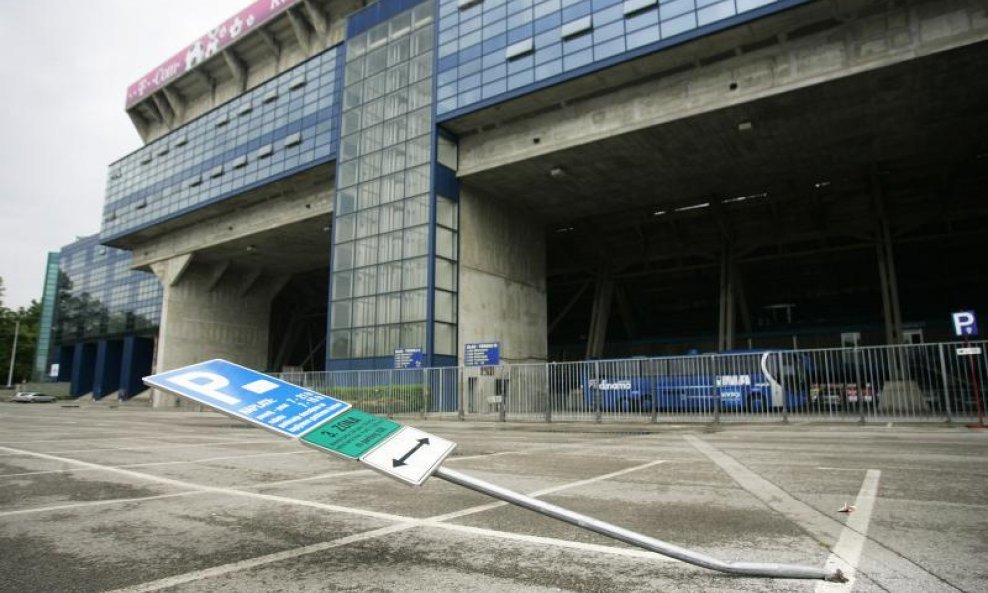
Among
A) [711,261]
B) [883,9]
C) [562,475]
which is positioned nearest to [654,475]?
[562,475]

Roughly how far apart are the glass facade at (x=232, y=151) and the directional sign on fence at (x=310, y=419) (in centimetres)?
3323

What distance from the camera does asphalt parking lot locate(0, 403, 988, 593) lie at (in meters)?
2.87

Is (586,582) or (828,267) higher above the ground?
(828,267)

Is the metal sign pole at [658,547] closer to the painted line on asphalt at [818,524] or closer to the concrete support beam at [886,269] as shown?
the painted line on asphalt at [818,524]

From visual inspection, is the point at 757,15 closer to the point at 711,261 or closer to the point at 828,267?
the point at 711,261

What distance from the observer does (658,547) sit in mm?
2867

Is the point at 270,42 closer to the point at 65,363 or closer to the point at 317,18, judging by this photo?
the point at 317,18

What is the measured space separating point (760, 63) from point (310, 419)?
2453cm

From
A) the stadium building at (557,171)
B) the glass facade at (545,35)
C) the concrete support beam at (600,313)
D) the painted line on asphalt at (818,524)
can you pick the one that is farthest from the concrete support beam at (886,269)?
the painted line on asphalt at (818,524)

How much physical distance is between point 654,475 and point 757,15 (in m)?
20.4

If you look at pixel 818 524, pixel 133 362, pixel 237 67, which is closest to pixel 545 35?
pixel 818 524

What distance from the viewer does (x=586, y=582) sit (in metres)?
2.77

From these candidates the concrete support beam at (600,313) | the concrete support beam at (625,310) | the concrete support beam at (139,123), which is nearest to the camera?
the concrete support beam at (600,313)

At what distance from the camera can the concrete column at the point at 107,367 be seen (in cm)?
5869
